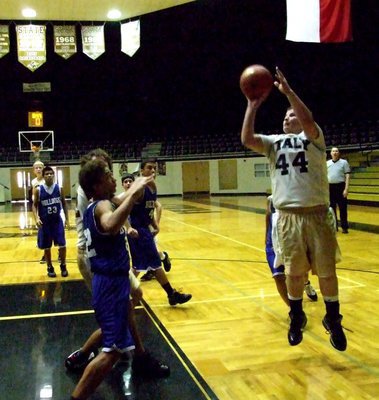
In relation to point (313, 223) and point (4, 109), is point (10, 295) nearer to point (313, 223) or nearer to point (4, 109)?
point (313, 223)

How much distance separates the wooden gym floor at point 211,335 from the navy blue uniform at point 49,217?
0.50 m

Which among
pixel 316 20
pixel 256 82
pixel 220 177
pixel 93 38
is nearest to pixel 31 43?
pixel 93 38

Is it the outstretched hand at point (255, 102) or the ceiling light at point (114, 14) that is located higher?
the ceiling light at point (114, 14)

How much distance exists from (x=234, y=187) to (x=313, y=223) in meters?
25.5

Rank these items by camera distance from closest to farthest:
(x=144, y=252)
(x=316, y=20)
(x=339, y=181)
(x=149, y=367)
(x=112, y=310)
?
(x=112, y=310)
(x=149, y=367)
(x=144, y=252)
(x=316, y=20)
(x=339, y=181)

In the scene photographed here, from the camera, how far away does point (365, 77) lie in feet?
71.6

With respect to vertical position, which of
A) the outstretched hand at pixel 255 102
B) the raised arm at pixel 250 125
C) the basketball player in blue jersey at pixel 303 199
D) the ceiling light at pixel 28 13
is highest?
the ceiling light at pixel 28 13

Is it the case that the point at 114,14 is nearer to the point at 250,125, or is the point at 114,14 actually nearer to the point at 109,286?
the point at 250,125

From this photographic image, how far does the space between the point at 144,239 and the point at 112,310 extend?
8.29 feet

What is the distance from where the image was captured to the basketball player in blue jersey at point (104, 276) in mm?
2867

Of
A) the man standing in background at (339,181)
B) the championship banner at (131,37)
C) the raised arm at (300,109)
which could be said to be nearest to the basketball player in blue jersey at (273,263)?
the raised arm at (300,109)

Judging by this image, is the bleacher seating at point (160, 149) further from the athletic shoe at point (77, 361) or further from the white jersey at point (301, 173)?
the athletic shoe at point (77, 361)

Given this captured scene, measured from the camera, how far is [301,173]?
3.36 m

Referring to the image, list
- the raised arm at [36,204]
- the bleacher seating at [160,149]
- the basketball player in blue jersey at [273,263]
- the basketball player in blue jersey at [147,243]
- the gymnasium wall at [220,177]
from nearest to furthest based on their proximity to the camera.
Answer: the basketball player in blue jersey at [273,263] < the basketball player in blue jersey at [147,243] < the raised arm at [36,204] < the gymnasium wall at [220,177] < the bleacher seating at [160,149]
